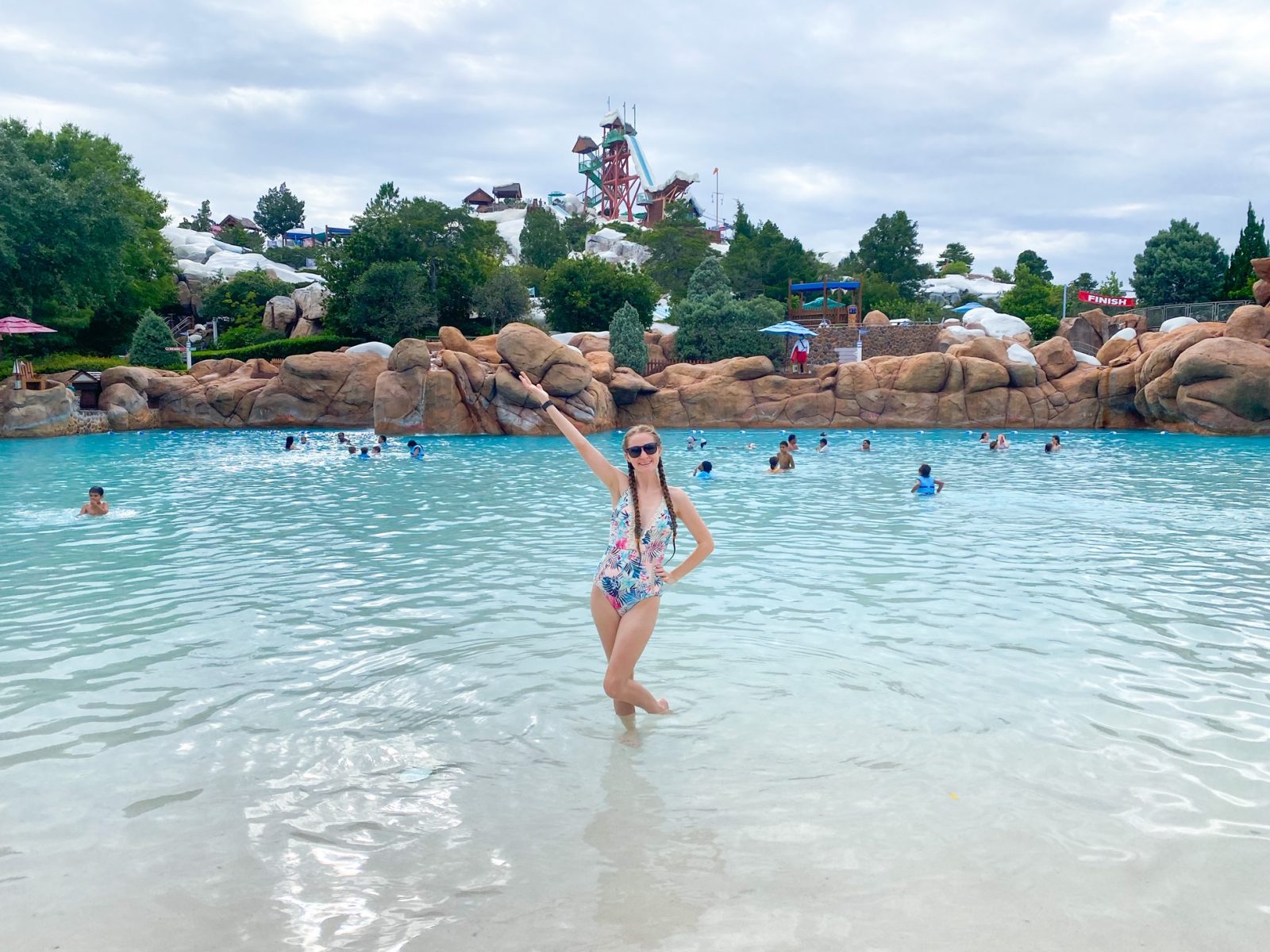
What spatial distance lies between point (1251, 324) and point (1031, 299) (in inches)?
1103

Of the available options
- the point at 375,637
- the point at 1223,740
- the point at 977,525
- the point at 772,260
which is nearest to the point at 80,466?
the point at 375,637

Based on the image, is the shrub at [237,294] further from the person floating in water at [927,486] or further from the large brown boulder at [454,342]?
the person floating in water at [927,486]

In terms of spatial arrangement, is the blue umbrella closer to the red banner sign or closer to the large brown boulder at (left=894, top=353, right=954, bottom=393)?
the large brown boulder at (left=894, top=353, right=954, bottom=393)

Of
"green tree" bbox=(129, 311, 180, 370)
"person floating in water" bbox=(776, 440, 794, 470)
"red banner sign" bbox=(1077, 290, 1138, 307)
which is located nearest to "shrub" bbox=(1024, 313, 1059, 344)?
"red banner sign" bbox=(1077, 290, 1138, 307)

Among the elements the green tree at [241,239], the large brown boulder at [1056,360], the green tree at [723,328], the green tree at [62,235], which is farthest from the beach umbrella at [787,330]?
the green tree at [241,239]

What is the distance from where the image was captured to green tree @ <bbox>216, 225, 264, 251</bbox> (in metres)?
76.9

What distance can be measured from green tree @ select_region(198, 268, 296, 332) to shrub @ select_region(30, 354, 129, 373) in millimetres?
13400

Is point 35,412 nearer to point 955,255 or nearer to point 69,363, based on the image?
point 69,363

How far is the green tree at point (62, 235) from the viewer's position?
31.0 m

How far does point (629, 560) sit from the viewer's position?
4.62 m

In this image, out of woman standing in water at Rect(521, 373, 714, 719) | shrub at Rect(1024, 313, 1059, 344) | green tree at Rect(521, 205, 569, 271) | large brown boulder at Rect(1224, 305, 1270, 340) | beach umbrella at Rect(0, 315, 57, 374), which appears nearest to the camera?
woman standing in water at Rect(521, 373, 714, 719)

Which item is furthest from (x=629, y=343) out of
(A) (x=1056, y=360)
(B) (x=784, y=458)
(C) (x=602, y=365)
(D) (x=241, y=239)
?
(D) (x=241, y=239)

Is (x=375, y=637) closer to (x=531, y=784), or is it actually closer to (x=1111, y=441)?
(x=531, y=784)

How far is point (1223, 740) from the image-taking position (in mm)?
4953
